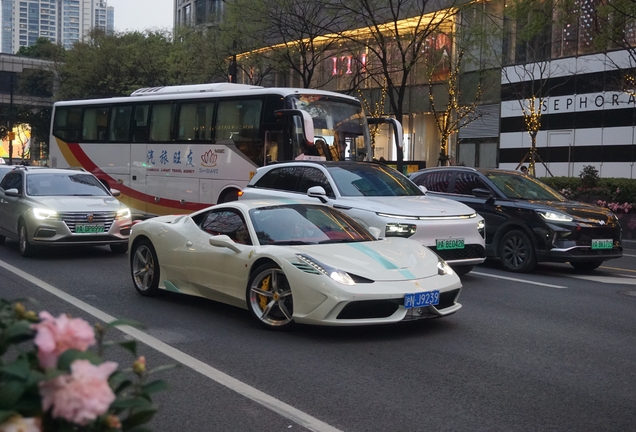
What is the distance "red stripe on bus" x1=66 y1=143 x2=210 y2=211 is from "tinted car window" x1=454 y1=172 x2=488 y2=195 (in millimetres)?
7271

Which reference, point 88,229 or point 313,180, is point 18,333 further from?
point 88,229

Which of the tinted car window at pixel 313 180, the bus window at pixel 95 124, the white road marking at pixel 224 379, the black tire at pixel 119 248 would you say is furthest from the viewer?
the bus window at pixel 95 124

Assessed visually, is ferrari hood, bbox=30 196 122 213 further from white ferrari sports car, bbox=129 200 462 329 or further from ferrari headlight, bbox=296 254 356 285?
ferrari headlight, bbox=296 254 356 285

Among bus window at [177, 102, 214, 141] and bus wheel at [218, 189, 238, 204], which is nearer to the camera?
bus wheel at [218, 189, 238, 204]

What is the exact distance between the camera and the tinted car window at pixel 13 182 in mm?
14680

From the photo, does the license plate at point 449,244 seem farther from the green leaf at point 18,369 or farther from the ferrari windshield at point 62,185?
the green leaf at point 18,369

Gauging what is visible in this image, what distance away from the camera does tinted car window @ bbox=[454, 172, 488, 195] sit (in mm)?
13531

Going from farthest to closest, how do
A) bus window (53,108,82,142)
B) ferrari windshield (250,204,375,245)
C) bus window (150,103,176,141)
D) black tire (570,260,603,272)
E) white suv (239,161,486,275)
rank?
bus window (53,108,82,142), bus window (150,103,176,141), black tire (570,260,603,272), white suv (239,161,486,275), ferrari windshield (250,204,375,245)

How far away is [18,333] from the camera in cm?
205

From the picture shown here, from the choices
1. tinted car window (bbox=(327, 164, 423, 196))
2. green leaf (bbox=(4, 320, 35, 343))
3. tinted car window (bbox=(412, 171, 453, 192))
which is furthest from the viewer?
tinted car window (bbox=(412, 171, 453, 192))

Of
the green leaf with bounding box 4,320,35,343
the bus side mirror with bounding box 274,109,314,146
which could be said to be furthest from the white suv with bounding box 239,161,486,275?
the green leaf with bounding box 4,320,35,343

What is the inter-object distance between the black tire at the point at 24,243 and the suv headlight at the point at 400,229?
6452 millimetres

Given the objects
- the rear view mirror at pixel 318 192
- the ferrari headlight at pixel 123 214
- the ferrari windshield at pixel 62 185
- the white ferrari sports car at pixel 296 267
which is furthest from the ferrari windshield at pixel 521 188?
the ferrari windshield at pixel 62 185

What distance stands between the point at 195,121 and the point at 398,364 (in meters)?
14.1
